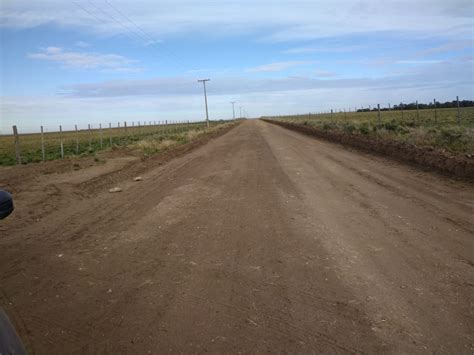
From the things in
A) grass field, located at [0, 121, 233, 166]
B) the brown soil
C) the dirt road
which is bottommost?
the dirt road

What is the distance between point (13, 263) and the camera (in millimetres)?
6090

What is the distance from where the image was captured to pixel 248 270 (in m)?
5.41

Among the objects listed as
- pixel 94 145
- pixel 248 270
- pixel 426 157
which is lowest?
pixel 248 270

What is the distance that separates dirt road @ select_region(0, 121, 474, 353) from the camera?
3.91m

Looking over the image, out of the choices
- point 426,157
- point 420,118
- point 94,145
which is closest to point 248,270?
point 426,157

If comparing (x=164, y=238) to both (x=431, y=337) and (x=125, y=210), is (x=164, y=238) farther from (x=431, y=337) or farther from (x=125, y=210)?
(x=431, y=337)

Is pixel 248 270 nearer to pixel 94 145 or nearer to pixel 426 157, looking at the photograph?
pixel 426 157

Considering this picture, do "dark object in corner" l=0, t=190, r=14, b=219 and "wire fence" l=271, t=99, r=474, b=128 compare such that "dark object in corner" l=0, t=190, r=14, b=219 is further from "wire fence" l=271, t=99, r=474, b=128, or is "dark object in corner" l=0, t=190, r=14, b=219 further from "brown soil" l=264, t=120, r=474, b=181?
"wire fence" l=271, t=99, r=474, b=128

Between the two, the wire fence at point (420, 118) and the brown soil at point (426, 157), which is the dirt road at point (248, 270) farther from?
the wire fence at point (420, 118)

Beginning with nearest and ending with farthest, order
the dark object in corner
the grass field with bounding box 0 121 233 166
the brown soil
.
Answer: the dark object in corner → the brown soil → the grass field with bounding box 0 121 233 166

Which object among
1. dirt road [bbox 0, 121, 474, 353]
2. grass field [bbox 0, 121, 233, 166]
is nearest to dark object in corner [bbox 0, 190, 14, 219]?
dirt road [bbox 0, 121, 474, 353]

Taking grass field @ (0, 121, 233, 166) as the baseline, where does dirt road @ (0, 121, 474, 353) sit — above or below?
below

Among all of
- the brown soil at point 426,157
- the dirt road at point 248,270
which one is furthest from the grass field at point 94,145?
the dirt road at point 248,270

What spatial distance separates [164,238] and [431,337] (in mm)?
4283
